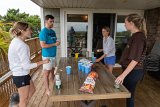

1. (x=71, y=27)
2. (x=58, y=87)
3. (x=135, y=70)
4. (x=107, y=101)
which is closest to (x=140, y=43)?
(x=135, y=70)

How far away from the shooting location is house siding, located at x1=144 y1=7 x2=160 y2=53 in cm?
459

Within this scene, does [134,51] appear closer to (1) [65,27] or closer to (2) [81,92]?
(2) [81,92]

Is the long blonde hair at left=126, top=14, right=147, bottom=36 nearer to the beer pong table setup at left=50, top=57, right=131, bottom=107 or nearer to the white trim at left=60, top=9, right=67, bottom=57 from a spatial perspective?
the beer pong table setup at left=50, top=57, right=131, bottom=107

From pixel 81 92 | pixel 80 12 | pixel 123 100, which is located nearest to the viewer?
pixel 81 92

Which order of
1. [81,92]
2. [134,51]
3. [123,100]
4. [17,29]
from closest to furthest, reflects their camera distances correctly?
[81,92]
[134,51]
[17,29]
[123,100]

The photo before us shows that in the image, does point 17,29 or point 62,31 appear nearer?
point 17,29

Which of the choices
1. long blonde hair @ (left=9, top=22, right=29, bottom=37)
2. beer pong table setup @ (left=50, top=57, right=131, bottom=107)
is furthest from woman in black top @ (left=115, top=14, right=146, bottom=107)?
long blonde hair @ (left=9, top=22, right=29, bottom=37)

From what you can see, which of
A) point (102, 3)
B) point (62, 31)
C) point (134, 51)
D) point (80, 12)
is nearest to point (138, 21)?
point (134, 51)

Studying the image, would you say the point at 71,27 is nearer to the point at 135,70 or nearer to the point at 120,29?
the point at 120,29

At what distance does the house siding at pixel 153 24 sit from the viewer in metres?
4.59

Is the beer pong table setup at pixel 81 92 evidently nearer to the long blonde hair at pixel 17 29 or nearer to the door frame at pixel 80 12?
the long blonde hair at pixel 17 29

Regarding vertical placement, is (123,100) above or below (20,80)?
below

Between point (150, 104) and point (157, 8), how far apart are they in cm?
304

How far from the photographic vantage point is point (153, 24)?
481 centimetres
